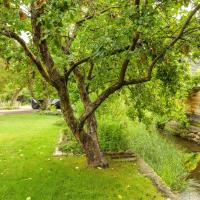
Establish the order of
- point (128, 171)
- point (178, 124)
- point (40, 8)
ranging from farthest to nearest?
point (178, 124)
point (128, 171)
point (40, 8)

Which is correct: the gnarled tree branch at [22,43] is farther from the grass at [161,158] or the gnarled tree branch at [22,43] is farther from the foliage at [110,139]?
the grass at [161,158]

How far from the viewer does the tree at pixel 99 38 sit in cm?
576

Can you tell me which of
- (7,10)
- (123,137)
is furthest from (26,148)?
(7,10)

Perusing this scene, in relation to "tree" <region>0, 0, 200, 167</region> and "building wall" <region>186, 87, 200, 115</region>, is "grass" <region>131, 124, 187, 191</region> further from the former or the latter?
"building wall" <region>186, 87, 200, 115</region>

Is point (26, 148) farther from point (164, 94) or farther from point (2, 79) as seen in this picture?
point (2, 79)

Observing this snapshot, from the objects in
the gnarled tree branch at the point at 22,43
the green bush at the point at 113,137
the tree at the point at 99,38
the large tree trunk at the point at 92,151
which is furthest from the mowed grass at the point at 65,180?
the gnarled tree branch at the point at 22,43

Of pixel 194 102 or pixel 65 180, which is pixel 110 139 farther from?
pixel 194 102

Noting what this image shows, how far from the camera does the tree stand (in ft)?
18.9

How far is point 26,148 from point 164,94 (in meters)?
5.87

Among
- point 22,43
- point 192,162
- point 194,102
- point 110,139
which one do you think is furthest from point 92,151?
point 194,102

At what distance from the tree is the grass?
6.90 feet

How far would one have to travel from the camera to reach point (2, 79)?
1319 inches

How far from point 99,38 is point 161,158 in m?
6.47

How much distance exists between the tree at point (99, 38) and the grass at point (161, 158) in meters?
2.10
